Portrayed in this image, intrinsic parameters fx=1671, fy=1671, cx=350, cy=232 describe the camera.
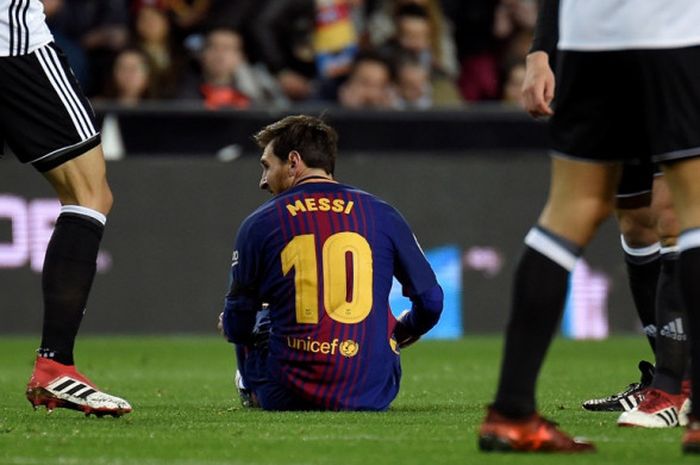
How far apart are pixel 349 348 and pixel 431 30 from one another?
9587mm

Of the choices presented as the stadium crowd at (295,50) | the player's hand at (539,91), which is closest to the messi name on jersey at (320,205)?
the player's hand at (539,91)

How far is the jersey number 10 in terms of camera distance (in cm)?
634

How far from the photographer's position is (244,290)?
6414mm

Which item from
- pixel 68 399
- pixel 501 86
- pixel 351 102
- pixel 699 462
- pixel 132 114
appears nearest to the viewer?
pixel 699 462

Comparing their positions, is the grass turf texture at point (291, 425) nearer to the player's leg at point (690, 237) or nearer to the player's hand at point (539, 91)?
the player's leg at point (690, 237)

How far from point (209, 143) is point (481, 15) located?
4.43 meters

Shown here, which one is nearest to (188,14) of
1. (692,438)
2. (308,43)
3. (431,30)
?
(308,43)

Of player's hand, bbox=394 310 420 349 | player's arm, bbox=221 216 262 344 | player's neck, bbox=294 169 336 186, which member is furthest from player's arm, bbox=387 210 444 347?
player's arm, bbox=221 216 262 344

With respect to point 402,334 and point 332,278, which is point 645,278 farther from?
point 332,278

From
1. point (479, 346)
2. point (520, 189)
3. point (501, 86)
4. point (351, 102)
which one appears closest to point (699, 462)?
point (479, 346)

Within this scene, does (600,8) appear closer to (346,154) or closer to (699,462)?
(699,462)

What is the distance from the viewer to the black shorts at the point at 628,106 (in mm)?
4773

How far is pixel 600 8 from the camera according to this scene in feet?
16.0

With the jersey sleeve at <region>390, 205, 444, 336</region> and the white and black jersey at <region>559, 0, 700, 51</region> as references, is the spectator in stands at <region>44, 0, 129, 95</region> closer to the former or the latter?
the jersey sleeve at <region>390, 205, 444, 336</region>
